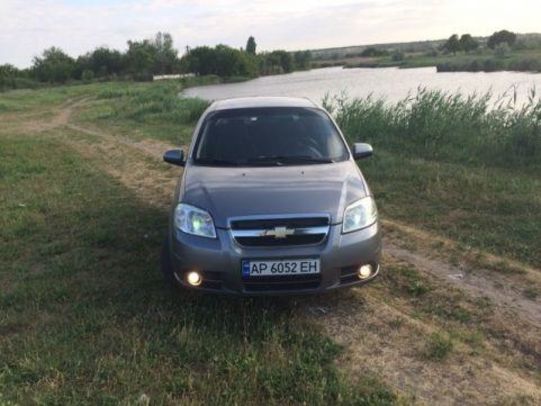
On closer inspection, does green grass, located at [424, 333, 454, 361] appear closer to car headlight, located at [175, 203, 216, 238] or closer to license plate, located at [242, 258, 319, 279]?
license plate, located at [242, 258, 319, 279]

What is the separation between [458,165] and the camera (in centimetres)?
1004

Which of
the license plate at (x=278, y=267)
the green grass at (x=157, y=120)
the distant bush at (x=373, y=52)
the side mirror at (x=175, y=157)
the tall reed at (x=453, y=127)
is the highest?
the side mirror at (x=175, y=157)

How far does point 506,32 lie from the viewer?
69500mm

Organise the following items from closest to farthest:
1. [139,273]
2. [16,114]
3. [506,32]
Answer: [139,273]
[16,114]
[506,32]

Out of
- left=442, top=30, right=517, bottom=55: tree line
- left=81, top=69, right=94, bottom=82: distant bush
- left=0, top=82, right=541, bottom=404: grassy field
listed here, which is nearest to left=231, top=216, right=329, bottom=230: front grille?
left=0, top=82, right=541, bottom=404: grassy field

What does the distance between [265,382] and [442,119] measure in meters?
10.3

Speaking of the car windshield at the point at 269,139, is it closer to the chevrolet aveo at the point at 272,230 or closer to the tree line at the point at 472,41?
the chevrolet aveo at the point at 272,230

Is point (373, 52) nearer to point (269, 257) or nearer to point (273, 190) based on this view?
point (273, 190)

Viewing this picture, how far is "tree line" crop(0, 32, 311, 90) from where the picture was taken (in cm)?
7575

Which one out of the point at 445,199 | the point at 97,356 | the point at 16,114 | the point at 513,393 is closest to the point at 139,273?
the point at 97,356

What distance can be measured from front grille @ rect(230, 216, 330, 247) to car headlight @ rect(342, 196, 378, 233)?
0.95 ft

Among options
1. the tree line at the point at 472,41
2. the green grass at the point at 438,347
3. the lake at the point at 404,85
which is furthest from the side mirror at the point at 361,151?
the tree line at the point at 472,41

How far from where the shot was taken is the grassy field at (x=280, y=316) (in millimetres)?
3373

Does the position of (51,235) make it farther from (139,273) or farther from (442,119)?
(442,119)
